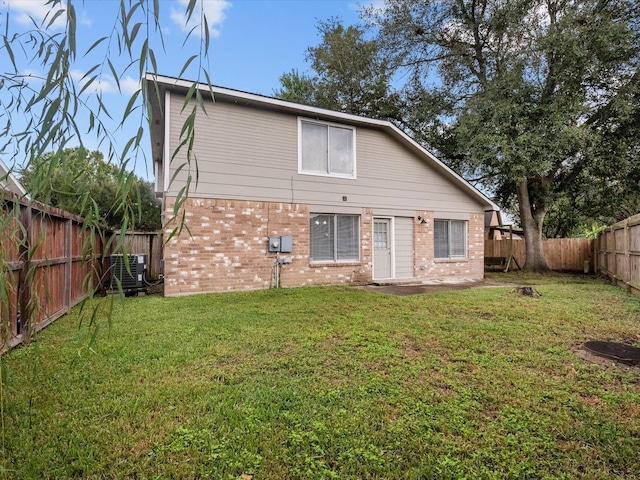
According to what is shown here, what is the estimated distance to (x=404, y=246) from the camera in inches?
433

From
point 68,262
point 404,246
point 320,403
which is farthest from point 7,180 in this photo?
point 404,246

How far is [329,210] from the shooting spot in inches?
381

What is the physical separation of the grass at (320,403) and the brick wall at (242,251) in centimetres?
291

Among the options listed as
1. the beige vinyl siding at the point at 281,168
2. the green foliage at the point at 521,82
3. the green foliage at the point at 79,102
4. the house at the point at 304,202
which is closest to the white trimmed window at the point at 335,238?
the house at the point at 304,202

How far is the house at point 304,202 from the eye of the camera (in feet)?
26.4

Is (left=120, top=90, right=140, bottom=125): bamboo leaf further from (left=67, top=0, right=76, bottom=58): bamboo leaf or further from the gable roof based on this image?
the gable roof

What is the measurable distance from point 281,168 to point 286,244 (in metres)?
1.95

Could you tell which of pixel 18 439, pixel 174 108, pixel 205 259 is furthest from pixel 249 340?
pixel 174 108

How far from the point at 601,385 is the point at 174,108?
8.56 metres

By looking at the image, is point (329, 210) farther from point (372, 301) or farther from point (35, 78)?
point (35, 78)

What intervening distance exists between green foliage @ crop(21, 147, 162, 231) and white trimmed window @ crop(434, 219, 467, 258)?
11074 millimetres

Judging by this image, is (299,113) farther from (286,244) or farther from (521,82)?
(521,82)

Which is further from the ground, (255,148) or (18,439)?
(255,148)

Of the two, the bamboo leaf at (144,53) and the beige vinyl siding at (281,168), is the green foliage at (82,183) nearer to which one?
the bamboo leaf at (144,53)
